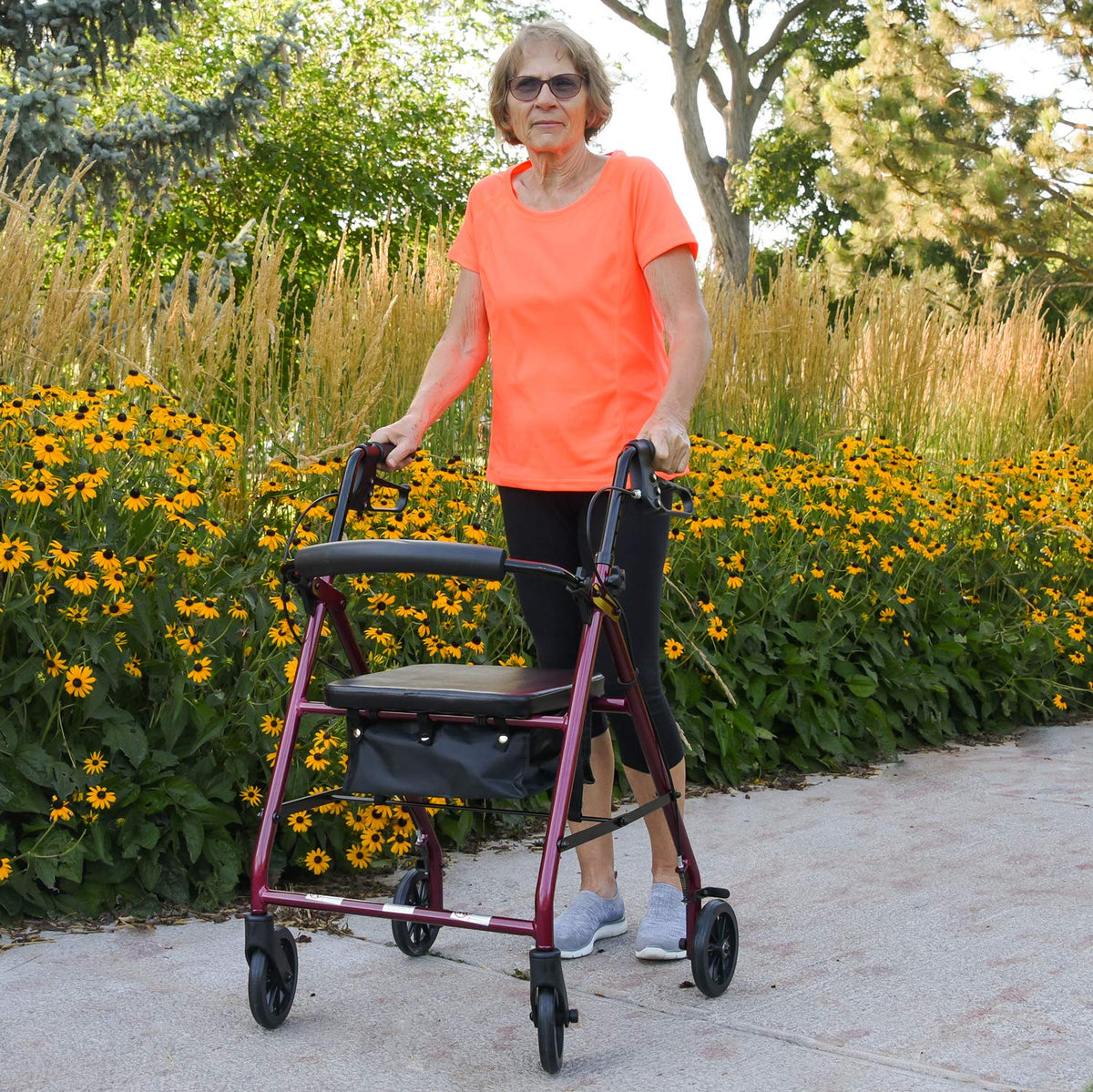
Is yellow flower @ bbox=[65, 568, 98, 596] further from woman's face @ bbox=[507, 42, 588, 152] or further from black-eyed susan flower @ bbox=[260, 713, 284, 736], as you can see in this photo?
woman's face @ bbox=[507, 42, 588, 152]

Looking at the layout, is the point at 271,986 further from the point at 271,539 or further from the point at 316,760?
the point at 271,539

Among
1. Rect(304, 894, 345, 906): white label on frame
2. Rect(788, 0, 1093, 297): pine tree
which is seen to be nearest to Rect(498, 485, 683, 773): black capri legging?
Rect(304, 894, 345, 906): white label on frame

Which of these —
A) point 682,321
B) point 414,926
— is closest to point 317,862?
point 414,926

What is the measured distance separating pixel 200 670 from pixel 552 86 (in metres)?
1.54

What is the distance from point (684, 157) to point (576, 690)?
16.8 m

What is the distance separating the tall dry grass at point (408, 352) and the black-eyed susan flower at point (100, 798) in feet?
4.88

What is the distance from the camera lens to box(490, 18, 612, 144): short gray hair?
284cm

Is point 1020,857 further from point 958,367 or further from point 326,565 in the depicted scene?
point 958,367

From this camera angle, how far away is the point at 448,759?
7.68 ft

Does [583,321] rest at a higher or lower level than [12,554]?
higher

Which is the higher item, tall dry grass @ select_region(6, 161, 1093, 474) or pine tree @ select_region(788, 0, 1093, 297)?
pine tree @ select_region(788, 0, 1093, 297)

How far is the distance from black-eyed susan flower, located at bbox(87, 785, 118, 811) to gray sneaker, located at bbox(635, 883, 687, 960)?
47.2 inches

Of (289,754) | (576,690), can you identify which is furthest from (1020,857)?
(289,754)

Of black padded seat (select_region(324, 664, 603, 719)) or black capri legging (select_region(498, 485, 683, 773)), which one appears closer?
black padded seat (select_region(324, 664, 603, 719))
